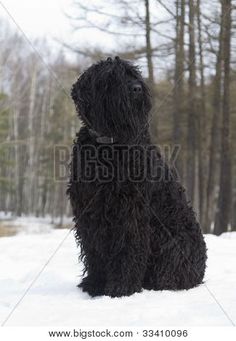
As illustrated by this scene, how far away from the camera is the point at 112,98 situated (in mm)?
→ 4555

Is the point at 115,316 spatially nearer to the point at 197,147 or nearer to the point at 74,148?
the point at 74,148

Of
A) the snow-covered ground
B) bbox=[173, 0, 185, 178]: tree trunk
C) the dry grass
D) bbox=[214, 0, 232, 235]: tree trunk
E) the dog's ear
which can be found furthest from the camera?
the dry grass

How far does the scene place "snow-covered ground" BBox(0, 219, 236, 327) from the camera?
3.72 m

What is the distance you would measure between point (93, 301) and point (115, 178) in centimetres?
105

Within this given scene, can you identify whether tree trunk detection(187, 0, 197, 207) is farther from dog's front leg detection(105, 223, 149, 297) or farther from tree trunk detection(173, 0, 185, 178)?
dog's front leg detection(105, 223, 149, 297)

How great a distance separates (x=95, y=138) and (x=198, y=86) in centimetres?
1332

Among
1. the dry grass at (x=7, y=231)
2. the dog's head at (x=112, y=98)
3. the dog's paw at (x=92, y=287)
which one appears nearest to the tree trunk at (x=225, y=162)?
the dry grass at (x=7, y=231)

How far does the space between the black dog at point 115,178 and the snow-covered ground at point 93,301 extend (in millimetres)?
272

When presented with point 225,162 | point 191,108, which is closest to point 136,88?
point 225,162

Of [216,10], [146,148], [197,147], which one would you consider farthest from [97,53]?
[146,148]

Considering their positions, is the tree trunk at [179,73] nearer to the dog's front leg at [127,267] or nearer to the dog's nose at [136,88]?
the dog's nose at [136,88]

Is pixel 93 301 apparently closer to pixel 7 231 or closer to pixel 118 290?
pixel 118 290

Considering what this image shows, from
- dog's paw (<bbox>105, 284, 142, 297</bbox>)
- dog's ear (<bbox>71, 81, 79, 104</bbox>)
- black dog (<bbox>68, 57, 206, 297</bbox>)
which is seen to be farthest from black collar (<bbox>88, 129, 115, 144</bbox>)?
dog's paw (<bbox>105, 284, 142, 297</bbox>)

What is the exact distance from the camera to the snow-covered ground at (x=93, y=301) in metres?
3.72
